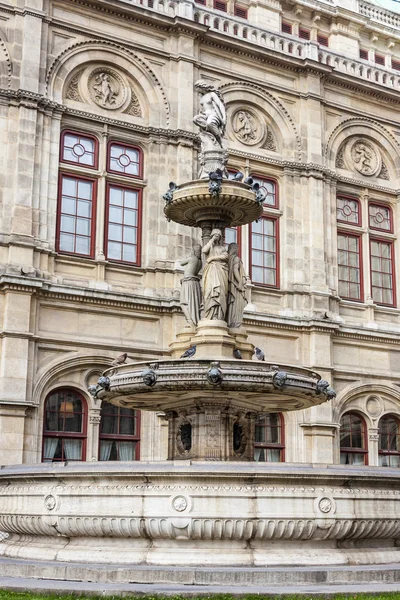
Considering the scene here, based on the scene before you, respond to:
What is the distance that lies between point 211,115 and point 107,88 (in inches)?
342

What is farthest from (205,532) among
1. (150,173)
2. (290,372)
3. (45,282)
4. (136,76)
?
(136,76)

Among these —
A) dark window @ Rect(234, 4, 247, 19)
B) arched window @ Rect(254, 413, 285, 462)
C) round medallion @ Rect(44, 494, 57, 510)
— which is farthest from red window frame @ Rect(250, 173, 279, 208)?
round medallion @ Rect(44, 494, 57, 510)

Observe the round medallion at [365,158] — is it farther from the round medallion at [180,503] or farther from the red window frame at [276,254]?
the round medallion at [180,503]

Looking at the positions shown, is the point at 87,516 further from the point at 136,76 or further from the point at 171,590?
the point at 136,76

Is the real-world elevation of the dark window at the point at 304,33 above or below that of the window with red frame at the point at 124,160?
above

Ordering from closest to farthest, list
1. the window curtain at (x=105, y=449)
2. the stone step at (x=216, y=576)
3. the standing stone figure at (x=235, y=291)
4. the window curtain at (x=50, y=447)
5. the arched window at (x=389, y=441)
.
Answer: the stone step at (x=216, y=576) → the standing stone figure at (x=235, y=291) → the window curtain at (x=50, y=447) → the window curtain at (x=105, y=449) → the arched window at (x=389, y=441)

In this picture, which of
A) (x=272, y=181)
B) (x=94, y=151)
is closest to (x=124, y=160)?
(x=94, y=151)

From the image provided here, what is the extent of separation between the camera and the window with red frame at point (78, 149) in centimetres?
2192

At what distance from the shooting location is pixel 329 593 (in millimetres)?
7824

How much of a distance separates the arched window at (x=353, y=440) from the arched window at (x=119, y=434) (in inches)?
252

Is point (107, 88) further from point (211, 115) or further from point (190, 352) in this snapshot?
point (190, 352)

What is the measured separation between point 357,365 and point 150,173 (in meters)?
8.19

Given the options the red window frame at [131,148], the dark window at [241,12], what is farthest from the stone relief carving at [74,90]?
the dark window at [241,12]

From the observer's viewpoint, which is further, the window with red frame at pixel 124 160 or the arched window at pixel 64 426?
the window with red frame at pixel 124 160
